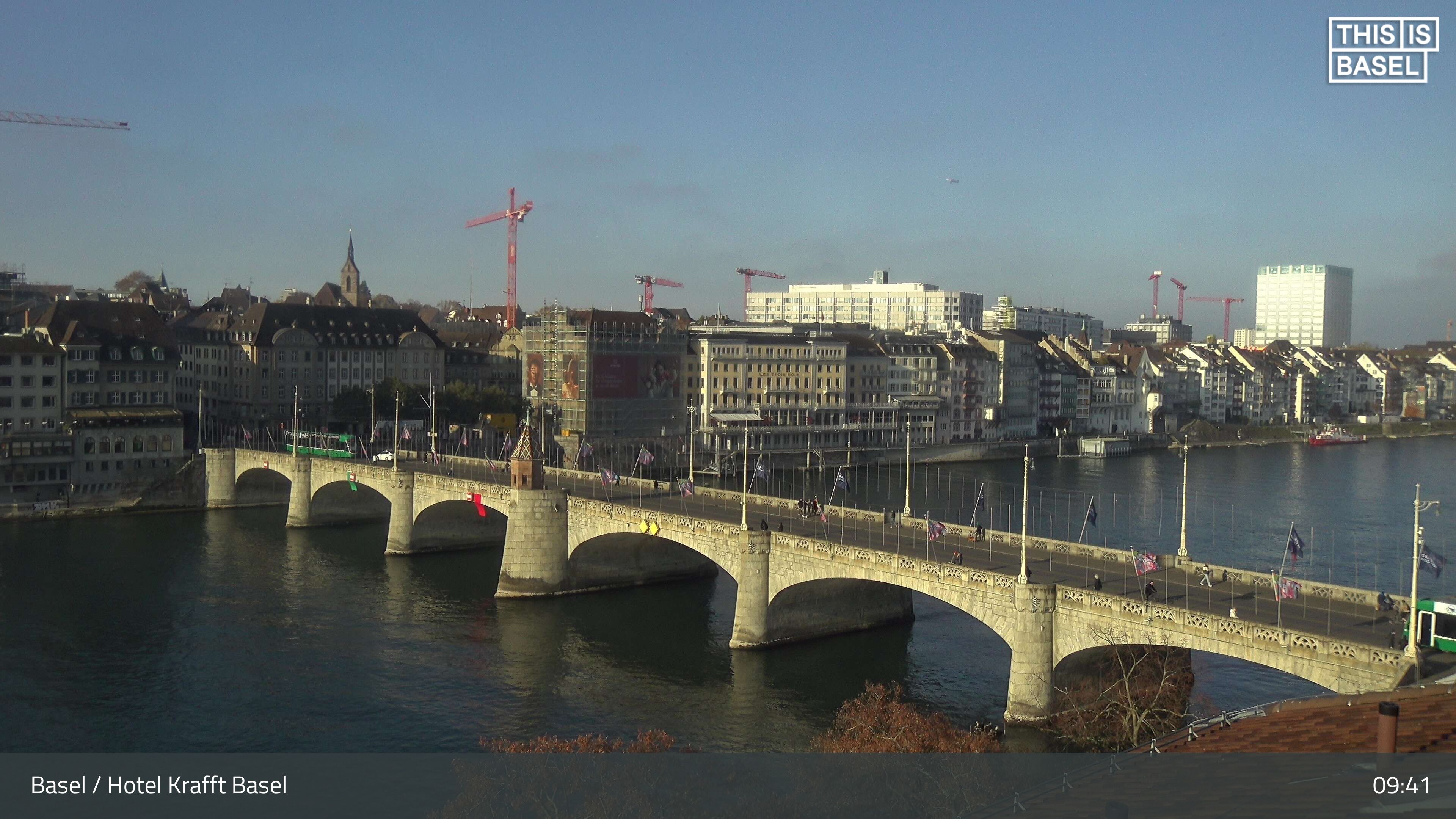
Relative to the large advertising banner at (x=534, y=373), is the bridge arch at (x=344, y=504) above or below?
below

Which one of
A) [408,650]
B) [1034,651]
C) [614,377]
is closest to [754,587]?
[1034,651]

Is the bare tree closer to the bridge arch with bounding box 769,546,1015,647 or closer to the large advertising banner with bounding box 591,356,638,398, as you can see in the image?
the bridge arch with bounding box 769,546,1015,647

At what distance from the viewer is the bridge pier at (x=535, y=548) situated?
64.2m

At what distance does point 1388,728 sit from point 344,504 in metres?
79.3

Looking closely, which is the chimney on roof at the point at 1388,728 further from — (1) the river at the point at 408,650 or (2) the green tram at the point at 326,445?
(2) the green tram at the point at 326,445

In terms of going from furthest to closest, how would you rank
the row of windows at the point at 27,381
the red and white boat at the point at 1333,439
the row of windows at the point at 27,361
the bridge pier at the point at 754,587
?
the red and white boat at the point at 1333,439
the row of windows at the point at 27,361
the row of windows at the point at 27,381
the bridge pier at the point at 754,587

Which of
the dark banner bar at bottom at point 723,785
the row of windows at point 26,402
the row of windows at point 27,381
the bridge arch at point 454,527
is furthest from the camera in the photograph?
the row of windows at point 27,381

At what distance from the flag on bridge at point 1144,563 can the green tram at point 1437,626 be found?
9.32m

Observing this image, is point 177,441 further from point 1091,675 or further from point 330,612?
point 1091,675

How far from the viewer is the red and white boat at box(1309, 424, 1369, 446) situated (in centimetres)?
18738

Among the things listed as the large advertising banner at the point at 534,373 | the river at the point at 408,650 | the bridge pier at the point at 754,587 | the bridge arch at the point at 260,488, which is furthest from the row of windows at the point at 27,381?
the bridge pier at the point at 754,587

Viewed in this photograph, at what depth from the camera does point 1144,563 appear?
42.6m

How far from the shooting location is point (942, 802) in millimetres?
29000

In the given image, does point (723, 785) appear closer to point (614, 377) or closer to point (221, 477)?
point (221, 477)
